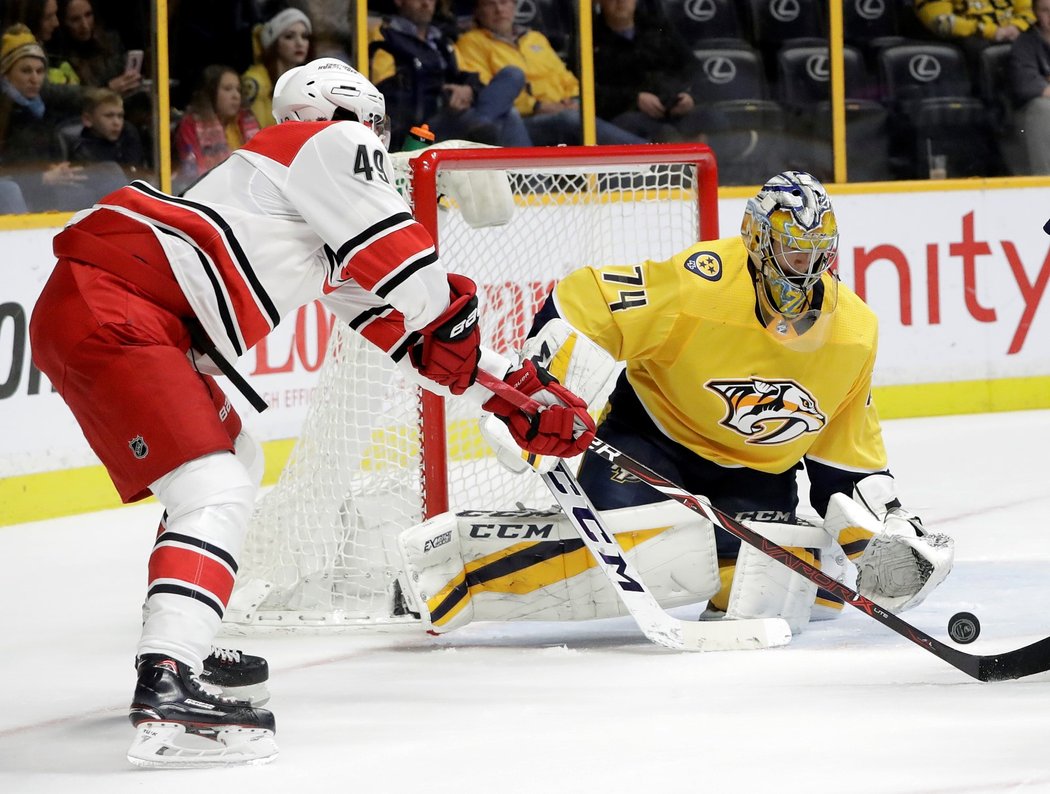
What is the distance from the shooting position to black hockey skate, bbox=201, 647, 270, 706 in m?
2.74

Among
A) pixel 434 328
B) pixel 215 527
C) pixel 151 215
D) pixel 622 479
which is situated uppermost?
pixel 151 215

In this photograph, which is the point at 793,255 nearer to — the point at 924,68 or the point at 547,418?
the point at 547,418

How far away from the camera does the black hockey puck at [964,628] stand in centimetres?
287

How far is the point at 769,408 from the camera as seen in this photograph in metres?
3.17

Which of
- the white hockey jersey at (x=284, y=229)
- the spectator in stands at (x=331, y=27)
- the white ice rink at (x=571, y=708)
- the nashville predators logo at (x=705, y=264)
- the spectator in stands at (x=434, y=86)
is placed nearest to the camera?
the white ice rink at (x=571, y=708)

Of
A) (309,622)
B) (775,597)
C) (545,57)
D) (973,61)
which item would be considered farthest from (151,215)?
(973,61)

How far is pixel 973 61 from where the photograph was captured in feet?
22.4

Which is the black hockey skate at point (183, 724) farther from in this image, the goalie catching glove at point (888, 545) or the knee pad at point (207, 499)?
the goalie catching glove at point (888, 545)

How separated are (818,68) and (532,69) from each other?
1.13 metres

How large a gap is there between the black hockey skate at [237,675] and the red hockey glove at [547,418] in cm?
55

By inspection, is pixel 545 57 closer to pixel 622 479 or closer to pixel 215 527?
pixel 622 479

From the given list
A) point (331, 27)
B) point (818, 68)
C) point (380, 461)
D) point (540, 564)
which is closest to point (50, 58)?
point (331, 27)

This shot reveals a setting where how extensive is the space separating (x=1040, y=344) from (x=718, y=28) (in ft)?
5.49

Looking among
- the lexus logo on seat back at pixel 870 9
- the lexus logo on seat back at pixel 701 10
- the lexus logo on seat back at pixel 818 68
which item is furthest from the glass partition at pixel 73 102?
A: the lexus logo on seat back at pixel 870 9
